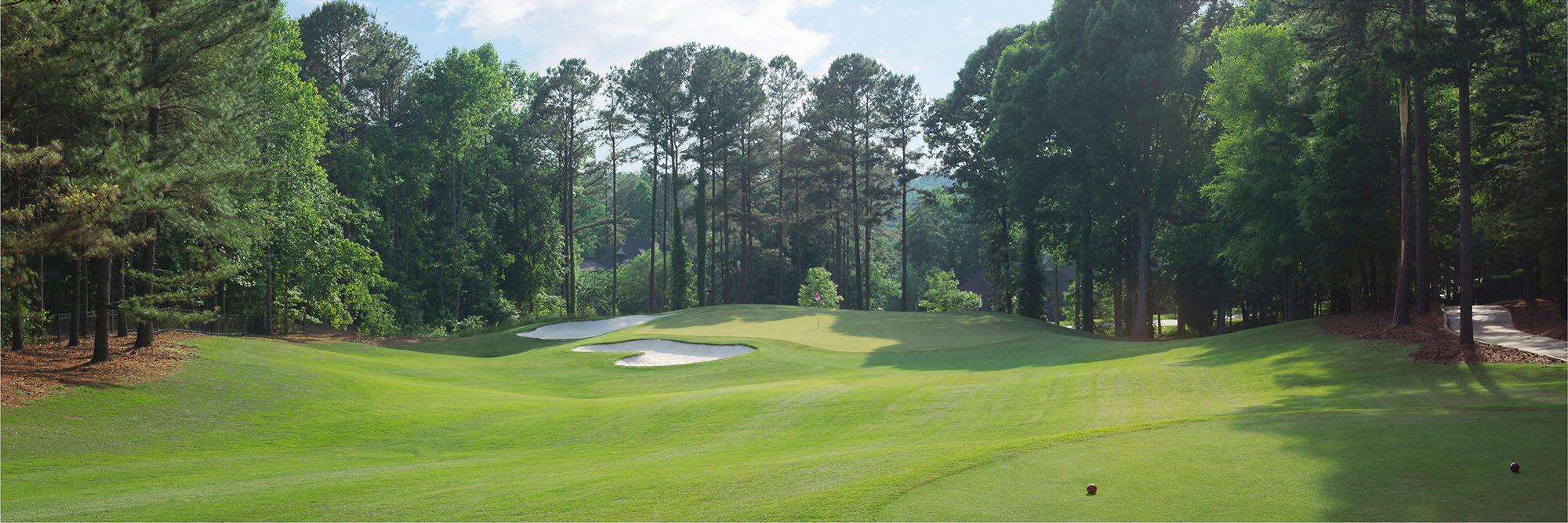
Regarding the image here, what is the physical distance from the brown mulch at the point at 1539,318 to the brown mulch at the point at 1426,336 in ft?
6.02

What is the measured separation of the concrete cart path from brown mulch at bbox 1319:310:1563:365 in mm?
343

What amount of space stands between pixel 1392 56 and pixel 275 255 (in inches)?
1555

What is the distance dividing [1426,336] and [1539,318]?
6.16 metres

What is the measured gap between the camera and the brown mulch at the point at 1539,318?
68.2 feet

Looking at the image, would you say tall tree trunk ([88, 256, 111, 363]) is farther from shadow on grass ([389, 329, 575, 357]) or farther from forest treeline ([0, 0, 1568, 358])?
shadow on grass ([389, 329, 575, 357])

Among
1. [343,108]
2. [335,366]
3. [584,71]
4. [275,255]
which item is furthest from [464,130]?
[335,366]

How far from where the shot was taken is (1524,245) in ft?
71.5

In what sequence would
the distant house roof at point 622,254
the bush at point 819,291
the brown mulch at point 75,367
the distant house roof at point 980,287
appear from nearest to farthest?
the brown mulch at point 75,367, the bush at point 819,291, the distant house roof at point 980,287, the distant house roof at point 622,254

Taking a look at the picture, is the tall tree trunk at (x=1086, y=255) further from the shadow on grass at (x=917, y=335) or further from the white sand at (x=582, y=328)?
the white sand at (x=582, y=328)

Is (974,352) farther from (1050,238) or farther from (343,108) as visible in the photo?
(343,108)

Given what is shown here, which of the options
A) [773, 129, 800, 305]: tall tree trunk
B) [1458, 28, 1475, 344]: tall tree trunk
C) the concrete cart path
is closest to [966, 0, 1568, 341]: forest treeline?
[1458, 28, 1475, 344]: tall tree trunk

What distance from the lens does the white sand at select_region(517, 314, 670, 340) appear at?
37.3m

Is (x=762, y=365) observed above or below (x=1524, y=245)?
below

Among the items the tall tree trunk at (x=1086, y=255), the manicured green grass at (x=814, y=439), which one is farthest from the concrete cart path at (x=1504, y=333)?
the tall tree trunk at (x=1086, y=255)
